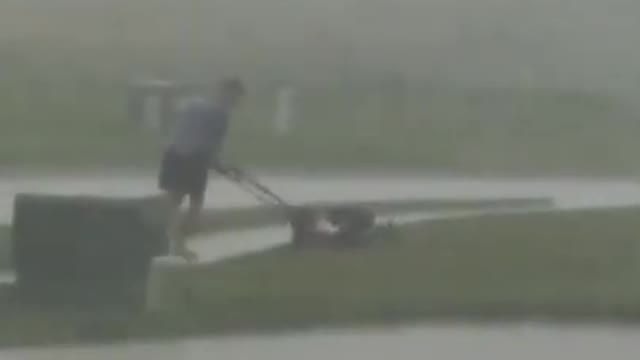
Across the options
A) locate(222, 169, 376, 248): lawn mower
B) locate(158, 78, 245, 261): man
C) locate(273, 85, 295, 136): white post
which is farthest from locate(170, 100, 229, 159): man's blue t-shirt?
locate(273, 85, 295, 136): white post

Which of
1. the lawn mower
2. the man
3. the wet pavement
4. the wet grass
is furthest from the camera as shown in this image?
the lawn mower

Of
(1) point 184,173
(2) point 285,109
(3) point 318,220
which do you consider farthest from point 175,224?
(2) point 285,109

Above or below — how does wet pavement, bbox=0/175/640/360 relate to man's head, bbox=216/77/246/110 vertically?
below

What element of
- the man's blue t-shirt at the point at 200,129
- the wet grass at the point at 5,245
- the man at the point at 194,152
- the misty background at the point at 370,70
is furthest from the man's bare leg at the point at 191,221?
the wet grass at the point at 5,245

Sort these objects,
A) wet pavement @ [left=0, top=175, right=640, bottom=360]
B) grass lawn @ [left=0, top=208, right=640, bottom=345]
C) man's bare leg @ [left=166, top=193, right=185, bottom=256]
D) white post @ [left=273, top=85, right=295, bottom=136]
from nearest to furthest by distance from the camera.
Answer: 1. wet pavement @ [left=0, top=175, right=640, bottom=360]
2. grass lawn @ [left=0, top=208, right=640, bottom=345]
3. man's bare leg @ [left=166, top=193, right=185, bottom=256]
4. white post @ [left=273, top=85, right=295, bottom=136]

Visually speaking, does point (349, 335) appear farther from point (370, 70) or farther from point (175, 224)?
point (370, 70)

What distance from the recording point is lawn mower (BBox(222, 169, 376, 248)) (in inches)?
367

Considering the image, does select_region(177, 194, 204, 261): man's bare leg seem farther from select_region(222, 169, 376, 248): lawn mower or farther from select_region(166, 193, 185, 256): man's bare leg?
select_region(222, 169, 376, 248): lawn mower

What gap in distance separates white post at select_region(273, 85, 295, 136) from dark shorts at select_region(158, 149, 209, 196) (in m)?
0.57

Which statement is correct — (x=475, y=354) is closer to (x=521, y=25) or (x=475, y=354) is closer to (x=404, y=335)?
(x=404, y=335)

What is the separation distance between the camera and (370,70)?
994 centimetres

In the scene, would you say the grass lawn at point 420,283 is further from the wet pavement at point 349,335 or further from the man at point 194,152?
the man at point 194,152

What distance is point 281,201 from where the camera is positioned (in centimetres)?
966

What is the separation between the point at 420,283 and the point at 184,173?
1371 millimetres
